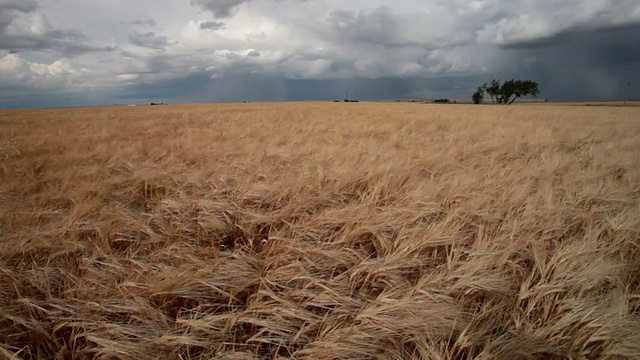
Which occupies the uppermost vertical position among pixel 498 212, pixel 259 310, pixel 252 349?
pixel 498 212

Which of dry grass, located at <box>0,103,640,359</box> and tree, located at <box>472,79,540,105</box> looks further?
tree, located at <box>472,79,540,105</box>

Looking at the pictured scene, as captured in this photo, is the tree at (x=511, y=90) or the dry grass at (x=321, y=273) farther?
the tree at (x=511, y=90)

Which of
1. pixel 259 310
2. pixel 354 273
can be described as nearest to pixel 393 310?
pixel 354 273

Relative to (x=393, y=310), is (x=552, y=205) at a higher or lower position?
higher

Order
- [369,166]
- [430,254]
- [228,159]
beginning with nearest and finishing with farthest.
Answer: [430,254] < [369,166] < [228,159]

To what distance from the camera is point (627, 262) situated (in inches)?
73.7

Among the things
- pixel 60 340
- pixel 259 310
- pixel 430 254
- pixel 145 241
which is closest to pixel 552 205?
pixel 430 254

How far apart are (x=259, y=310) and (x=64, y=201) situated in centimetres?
270

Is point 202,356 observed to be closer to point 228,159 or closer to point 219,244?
point 219,244

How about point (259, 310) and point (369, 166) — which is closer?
point (259, 310)

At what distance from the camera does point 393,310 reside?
1457mm

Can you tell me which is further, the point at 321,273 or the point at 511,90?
the point at 511,90

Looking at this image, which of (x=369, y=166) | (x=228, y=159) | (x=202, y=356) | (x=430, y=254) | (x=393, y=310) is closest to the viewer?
(x=202, y=356)

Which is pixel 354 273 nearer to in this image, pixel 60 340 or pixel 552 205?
pixel 60 340
